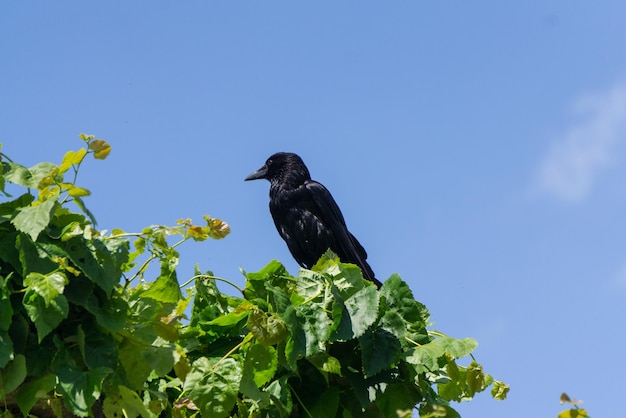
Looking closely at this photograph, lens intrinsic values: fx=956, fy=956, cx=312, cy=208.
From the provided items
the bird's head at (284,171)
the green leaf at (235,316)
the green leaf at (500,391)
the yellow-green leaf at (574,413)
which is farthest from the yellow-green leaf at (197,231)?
the bird's head at (284,171)

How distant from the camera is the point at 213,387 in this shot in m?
3.16

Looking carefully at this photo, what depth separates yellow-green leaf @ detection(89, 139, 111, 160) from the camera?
2586 millimetres

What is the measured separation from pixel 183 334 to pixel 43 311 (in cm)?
120

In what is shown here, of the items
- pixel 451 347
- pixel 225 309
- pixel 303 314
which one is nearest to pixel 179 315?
pixel 303 314

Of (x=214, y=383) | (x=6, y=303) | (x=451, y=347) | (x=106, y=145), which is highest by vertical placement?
(x=451, y=347)

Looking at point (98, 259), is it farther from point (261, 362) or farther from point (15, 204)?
point (261, 362)

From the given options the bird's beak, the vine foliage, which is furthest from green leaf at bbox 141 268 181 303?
the bird's beak

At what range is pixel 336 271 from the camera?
3393 mm

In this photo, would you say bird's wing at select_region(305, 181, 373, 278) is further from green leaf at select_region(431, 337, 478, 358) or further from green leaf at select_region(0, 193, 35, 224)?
green leaf at select_region(0, 193, 35, 224)

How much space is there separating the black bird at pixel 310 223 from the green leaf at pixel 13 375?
16.2 feet

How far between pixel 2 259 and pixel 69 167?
1.04ft

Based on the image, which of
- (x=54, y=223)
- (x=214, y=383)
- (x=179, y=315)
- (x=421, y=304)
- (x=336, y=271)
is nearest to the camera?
(x=54, y=223)

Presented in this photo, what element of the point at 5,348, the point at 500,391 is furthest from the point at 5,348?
the point at 500,391

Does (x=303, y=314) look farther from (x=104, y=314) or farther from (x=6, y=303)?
(x=6, y=303)
